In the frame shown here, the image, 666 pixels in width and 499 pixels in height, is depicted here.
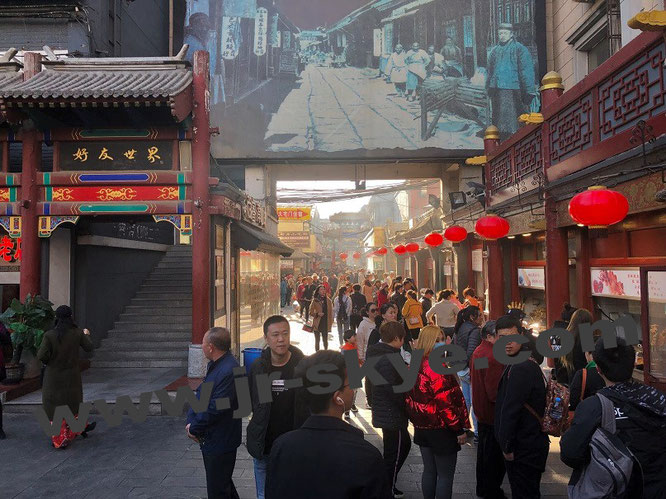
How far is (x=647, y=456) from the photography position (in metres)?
2.85

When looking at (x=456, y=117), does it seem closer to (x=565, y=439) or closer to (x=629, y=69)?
(x=629, y=69)

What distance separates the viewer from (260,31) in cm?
1903

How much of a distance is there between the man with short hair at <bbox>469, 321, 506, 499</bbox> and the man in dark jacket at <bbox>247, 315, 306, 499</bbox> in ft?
6.27

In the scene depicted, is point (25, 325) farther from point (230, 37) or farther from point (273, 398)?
point (230, 37)

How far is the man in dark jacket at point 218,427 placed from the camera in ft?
13.4

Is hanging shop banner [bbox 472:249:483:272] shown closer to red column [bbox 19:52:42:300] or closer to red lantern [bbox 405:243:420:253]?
red lantern [bbox 405:243:420:253]

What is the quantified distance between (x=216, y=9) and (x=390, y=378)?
18445 mm

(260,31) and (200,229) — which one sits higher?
(260,31)

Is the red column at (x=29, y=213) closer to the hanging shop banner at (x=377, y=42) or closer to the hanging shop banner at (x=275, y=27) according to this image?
the hanging shop banner at (x=275, y=27)

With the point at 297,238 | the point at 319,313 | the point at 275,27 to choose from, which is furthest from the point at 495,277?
the point at 297,238

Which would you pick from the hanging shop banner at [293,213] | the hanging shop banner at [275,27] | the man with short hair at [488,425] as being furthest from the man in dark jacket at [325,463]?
the hanging shop banner at [293,213]

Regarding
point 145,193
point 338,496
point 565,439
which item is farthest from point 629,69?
point 145,193

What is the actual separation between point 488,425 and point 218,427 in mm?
2661

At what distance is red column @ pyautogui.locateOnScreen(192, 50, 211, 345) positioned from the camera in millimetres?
9836
